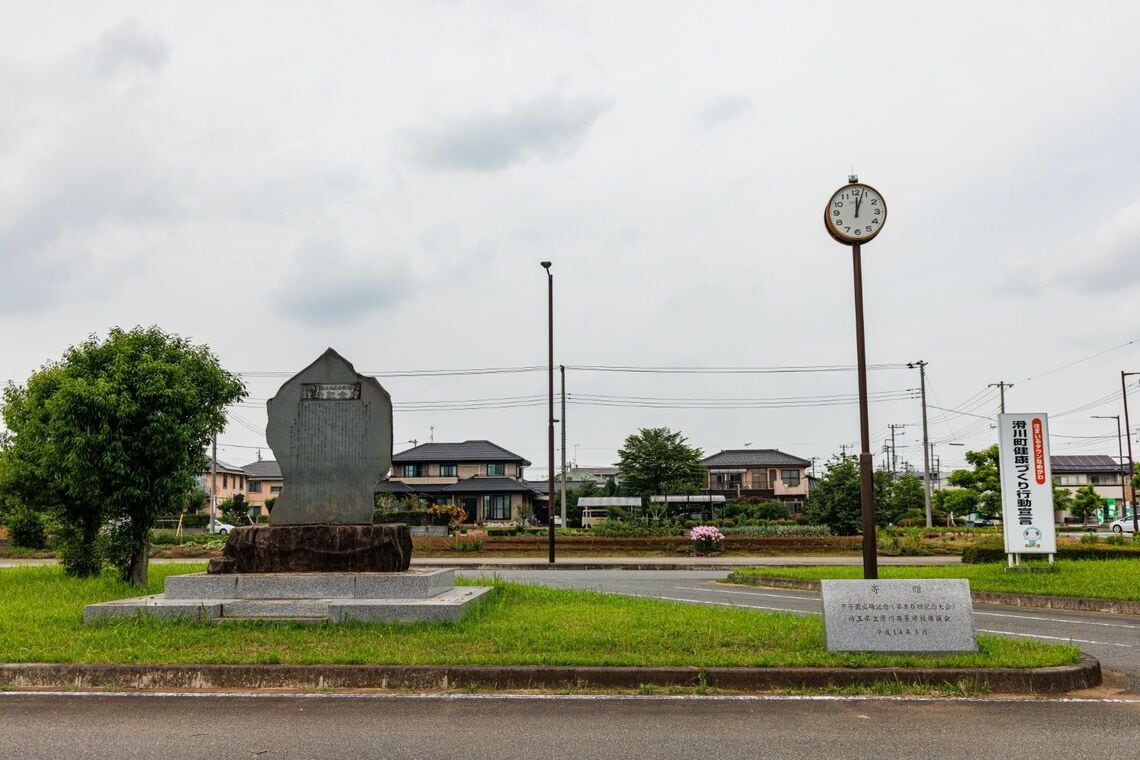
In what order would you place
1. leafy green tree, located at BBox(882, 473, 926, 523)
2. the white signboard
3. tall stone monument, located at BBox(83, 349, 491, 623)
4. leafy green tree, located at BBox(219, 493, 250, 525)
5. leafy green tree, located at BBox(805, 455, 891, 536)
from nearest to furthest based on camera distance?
tall stone monument, located at BBox(83, 349, 491, 623)
the white signboard
leafy green tree, located at BBox(805, 455, 891, 536)
leafy green tree, located at BBox(882, 473, 926, 523)
leafy green tree, located at BBox(219, 493, 250, 525)

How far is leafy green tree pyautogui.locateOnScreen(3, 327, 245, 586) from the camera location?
1445 cm

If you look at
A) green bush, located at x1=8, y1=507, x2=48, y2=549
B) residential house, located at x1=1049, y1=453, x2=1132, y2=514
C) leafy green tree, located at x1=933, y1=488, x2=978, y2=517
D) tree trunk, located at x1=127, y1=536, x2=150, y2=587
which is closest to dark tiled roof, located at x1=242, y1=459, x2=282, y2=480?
green bush, located at x1=8, y1=507, x2=48, y2=549

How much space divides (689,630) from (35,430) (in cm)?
1250

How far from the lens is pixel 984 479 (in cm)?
4097

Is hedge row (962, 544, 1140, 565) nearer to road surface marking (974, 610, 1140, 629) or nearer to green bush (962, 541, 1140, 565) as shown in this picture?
green bush (962, 541, 1140, 565)

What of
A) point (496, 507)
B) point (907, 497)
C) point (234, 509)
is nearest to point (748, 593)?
point (496, 507)

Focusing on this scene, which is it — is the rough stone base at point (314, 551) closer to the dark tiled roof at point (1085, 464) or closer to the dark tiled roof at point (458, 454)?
the dark tiled roof at point (458, 454)

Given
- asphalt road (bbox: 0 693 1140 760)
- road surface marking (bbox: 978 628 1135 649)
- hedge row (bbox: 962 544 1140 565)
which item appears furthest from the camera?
hedge row (bbox: 962 544 1140 565)

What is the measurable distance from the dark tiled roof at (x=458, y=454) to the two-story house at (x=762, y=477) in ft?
52.9

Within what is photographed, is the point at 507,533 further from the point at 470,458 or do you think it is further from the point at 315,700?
the point at 315,700

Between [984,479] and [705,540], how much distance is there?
1623cm

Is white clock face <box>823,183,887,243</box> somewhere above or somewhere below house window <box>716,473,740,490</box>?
above

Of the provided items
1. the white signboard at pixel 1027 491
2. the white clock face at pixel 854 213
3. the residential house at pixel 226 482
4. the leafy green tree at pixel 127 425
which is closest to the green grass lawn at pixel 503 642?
the leafy green tree at pixel 127 425

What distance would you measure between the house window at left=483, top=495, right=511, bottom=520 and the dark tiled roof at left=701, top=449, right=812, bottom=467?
17.2 meters
